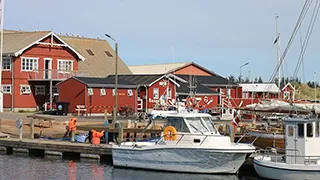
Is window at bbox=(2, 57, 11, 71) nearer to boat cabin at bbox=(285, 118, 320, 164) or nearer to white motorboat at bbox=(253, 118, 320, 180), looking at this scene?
white motorboat at bbox=(253, 118, 320, 180)

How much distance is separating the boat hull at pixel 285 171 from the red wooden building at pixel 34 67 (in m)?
38.2

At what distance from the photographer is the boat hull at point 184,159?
27.4 meters

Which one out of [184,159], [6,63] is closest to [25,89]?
[6,63]

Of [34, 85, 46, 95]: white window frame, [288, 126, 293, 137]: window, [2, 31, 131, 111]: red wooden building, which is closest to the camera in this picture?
[288, 126, 293, 137]: window

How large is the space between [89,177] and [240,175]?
671cm

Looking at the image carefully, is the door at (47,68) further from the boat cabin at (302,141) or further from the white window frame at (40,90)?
the boat cabin at (302,141)

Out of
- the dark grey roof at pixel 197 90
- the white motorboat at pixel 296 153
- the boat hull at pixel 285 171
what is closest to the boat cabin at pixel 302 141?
the white motorboat at pixel 296 153

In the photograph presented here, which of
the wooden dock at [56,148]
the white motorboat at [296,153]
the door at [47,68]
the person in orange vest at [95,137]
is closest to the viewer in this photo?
the white motorboat at [296,153]

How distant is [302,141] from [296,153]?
0.55m

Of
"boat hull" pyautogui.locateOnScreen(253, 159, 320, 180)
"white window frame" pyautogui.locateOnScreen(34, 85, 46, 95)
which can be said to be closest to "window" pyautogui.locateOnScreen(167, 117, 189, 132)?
"boat hull" pyautogui.locateOnScreen(253, 159, 320, 180)

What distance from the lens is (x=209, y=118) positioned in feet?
96.4

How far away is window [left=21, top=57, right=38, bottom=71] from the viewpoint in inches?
2489

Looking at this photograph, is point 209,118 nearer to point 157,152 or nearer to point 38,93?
point 157,152

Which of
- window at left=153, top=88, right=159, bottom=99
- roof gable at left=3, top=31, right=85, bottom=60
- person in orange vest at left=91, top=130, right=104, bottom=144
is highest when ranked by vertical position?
roof gable at left=3, top=31, right=85, bottom=60
